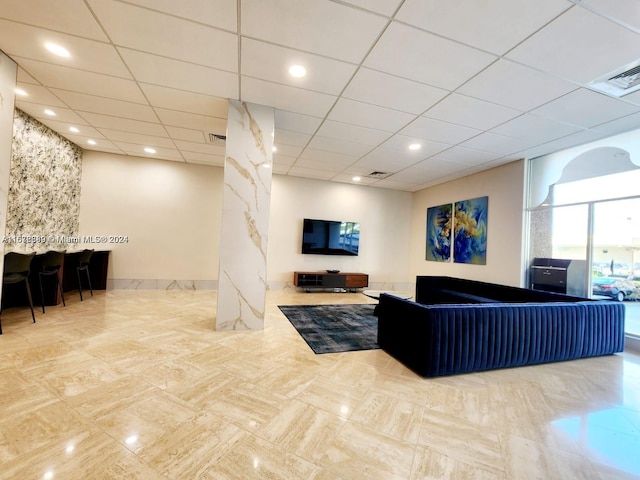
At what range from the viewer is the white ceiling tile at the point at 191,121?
381 cm

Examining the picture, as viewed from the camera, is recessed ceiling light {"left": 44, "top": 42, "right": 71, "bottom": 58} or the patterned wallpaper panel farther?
the patterned wallpaper panel

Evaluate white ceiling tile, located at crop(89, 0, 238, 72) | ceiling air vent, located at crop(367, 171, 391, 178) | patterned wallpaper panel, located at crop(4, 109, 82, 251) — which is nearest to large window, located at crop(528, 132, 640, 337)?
ceiling air vent, located at crop(367, 171, 391, 178)

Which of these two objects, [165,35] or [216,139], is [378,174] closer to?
[216,139]

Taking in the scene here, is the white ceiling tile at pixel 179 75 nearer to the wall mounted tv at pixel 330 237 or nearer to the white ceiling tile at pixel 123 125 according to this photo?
the white ceiling tile at pixel 123 125

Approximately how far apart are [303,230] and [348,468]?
564 cm

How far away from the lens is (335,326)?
12.9 ft

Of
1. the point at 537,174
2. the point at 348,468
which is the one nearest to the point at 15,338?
the point at 348,468

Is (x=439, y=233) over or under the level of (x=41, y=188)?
under

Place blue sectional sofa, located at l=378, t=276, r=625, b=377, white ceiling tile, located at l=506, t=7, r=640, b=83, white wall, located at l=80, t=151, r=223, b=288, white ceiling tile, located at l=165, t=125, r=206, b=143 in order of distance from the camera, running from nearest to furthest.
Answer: white ceiling tile, located at l=506, t=7, r=640, b=83
blue sectional sofa, located at l=378, t=276, r=625, b=377
white ceiling tile, located at l=165, t=125, r=206, b=143
white wall, located at l=80, t=151, r=223, b=288

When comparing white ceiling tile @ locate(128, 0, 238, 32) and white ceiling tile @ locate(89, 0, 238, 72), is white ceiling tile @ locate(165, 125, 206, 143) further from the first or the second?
white ceiling tile @ locate(128, 0, 238, 32)

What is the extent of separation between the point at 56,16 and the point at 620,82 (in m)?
5.21

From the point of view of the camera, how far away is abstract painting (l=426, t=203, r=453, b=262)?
6.43 meters

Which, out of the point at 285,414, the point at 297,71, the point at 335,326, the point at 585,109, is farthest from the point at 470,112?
the point at 285,414

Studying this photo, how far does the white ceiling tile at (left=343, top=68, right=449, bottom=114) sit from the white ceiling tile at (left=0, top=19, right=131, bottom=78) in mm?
2443
